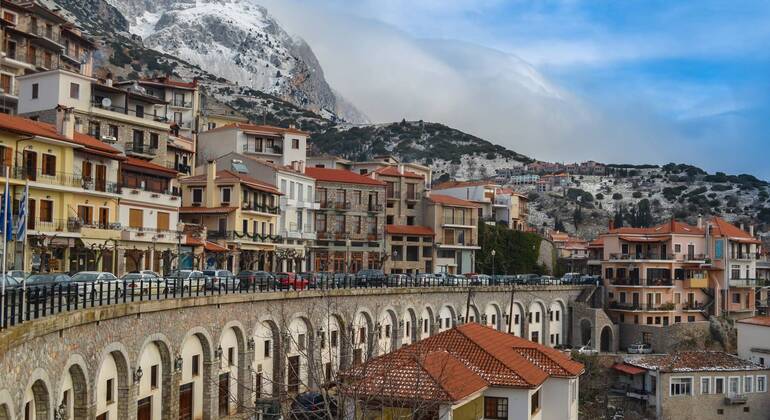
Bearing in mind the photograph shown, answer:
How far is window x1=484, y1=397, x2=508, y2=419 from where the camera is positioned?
31.9m

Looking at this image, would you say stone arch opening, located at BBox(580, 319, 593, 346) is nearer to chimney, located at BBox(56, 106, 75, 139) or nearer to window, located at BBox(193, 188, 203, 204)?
window, located at BBox(193, 188, 203, 204)

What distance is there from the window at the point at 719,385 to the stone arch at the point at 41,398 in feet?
181

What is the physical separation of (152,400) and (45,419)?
962 cm

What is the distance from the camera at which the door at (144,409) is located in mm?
31000

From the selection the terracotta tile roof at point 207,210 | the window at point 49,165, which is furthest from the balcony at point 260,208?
the window at point 49,165

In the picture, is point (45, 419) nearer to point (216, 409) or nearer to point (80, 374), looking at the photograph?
point (80, 374)

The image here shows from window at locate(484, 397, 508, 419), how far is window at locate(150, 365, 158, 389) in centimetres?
1240

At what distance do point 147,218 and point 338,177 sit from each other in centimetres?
2874

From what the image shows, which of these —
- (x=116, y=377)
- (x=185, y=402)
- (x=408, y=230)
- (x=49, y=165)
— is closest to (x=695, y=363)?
(x=408, y=230)

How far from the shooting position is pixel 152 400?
32156 mm

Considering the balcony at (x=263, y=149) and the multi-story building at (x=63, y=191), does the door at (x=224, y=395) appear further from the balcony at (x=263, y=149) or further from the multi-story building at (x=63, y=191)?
the balcony at (x=263, y=149)

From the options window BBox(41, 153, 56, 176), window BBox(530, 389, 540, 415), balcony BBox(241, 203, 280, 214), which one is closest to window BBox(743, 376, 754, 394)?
window BBox(530, 389, 540, 415)

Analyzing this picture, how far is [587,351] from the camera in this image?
7531cm

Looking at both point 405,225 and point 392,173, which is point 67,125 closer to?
point 392,173
